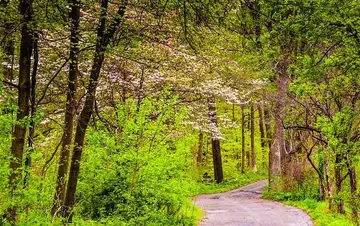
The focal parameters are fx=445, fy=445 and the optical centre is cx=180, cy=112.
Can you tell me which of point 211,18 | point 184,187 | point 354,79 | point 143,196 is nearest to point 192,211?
point 184,187

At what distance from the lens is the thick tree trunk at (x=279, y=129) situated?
1864 centimetres

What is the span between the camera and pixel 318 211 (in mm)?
13617

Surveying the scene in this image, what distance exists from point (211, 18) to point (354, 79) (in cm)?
456

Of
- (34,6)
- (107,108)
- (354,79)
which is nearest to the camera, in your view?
(34,6)

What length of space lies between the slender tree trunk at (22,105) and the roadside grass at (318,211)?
7.81 m

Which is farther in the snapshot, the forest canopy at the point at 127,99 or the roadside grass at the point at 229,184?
the roadside grass at the point at 229,184

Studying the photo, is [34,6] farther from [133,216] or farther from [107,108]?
[107,108]

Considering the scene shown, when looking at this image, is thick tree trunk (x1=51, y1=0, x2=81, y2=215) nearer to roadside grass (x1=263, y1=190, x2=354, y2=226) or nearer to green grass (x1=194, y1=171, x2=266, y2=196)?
roadside grass (x1=263, y1=190, x2=354, y2=226)

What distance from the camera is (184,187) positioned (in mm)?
9586

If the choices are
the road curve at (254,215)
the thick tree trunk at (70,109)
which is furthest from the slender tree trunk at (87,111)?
the road curve at (254,215)

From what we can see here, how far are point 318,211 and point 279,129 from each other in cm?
755

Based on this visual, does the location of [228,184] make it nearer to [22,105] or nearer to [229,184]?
[229,184]

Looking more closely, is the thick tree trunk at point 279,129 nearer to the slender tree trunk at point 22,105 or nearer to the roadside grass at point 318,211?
the roadside grass at point 318,211

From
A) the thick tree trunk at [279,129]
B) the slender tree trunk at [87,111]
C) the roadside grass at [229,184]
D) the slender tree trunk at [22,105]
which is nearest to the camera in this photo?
the slender tree trunk at [22,105]
